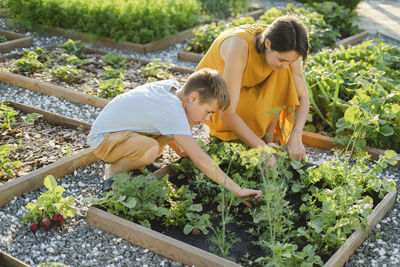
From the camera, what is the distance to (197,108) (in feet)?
9.04

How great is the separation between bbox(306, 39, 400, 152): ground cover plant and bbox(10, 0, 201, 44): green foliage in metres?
2.24

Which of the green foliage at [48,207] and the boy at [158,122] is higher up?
the boy at [158,122]

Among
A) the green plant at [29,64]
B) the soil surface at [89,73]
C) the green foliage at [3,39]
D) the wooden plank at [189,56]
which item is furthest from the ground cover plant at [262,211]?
the green foliage at [3,39]

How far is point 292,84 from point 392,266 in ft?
4.70

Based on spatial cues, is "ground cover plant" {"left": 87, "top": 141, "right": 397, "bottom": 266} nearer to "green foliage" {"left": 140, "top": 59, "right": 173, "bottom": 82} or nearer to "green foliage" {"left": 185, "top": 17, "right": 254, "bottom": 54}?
"green foliage" {"left": 140, "top": 59, "right": 173, "bottom": 82}

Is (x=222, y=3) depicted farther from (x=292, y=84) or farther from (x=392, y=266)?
(x=392, y=266)

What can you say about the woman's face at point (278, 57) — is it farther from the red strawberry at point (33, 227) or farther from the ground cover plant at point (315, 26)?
the ground cover plant at point (315, 26)

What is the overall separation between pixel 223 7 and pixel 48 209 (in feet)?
18.6

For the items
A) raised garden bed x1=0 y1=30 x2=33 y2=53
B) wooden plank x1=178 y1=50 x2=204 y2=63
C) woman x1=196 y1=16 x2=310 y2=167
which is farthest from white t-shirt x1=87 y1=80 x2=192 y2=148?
raised garden bed x1=0 y1=30 x2=33 y2=53

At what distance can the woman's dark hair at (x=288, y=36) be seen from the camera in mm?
2775

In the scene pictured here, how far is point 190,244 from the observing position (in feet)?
8.32

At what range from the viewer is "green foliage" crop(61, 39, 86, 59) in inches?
219

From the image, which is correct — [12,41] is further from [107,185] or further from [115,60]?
[107,185]

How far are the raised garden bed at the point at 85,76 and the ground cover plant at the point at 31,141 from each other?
52cm
